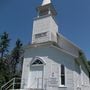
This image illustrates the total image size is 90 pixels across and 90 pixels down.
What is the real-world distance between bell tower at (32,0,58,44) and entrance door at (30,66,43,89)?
3.22m

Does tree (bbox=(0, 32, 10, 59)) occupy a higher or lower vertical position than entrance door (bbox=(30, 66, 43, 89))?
higher

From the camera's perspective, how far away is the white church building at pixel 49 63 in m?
12.4

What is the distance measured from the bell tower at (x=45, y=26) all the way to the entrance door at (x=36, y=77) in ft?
10.6

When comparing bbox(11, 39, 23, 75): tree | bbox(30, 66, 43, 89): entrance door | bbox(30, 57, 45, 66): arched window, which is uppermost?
bbox(11, 39, 23, 75): tree

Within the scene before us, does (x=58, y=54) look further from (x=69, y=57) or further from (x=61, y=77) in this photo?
(x=61, y=77)

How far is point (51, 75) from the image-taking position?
1256 centimetres

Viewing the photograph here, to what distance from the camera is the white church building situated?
12.4 meters

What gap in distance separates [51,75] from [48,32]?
15.8 feet

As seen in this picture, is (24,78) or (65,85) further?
(24,78)

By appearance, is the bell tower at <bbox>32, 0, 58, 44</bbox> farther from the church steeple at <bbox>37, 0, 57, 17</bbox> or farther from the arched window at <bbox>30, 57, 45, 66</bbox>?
the arched window at <bbox>30, 57, 45, 66</bbox>

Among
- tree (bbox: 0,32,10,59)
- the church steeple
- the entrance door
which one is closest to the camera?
the entrance door

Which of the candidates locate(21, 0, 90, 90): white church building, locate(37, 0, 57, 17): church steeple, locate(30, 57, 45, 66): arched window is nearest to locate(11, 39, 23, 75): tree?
locate(37, 0, 57, 17): church steeple

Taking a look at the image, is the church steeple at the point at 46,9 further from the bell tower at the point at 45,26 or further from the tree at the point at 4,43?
the tree at the point at 4,43

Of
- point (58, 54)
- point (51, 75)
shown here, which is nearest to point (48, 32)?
point (58, 54)
